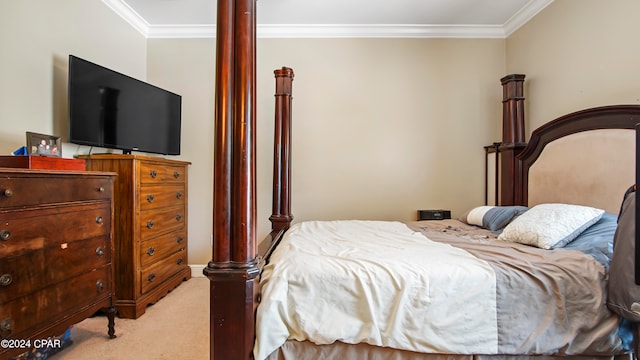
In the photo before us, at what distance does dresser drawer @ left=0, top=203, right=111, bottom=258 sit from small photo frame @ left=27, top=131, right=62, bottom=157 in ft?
1.28

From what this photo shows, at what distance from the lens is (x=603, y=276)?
129 cm

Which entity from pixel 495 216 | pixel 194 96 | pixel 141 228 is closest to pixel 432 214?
pixel 495 216

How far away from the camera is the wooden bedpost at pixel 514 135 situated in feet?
8.70

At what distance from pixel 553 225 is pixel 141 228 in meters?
2.77

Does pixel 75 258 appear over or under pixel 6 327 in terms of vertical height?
over

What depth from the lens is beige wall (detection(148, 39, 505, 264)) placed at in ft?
10.7

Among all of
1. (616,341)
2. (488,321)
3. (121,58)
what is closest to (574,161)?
(616,341)

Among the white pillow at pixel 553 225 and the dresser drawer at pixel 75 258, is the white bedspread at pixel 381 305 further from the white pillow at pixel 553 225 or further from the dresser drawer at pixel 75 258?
the dresser drawer at pixel 75 258

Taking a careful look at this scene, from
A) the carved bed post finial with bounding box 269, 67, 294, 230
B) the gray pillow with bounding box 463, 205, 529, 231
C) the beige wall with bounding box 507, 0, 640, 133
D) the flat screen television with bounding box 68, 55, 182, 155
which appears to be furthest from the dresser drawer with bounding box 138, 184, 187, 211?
the beige wall with bounding box 507, 0, 640, 133

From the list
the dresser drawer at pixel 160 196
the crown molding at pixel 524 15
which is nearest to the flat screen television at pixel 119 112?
the dresser drawer at pixel 160 196

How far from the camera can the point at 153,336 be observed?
2.08 meters

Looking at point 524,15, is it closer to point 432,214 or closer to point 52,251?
point 432,214

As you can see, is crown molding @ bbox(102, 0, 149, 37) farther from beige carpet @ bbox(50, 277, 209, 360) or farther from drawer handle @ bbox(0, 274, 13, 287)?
beige carpet @ bbox(50, 277, 209, 360)

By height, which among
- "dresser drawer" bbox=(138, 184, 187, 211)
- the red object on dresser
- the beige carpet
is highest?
the red object on dresser
